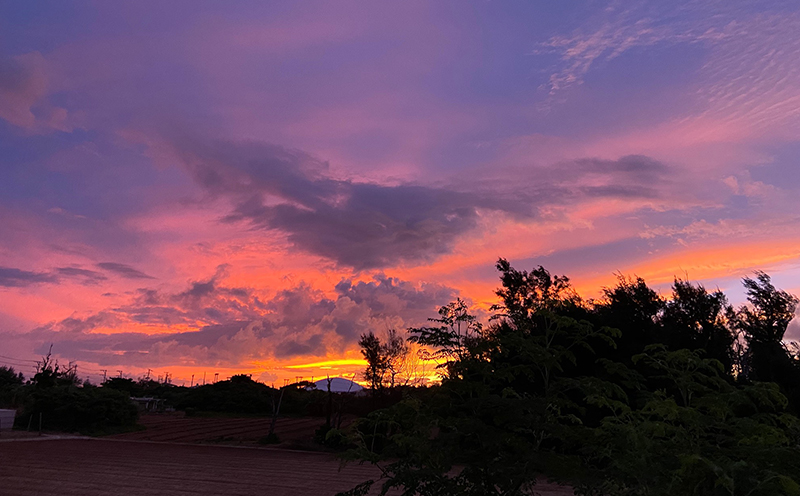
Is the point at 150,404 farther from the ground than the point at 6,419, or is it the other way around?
the point at 150,404

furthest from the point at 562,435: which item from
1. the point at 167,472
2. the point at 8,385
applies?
the point at 8,385

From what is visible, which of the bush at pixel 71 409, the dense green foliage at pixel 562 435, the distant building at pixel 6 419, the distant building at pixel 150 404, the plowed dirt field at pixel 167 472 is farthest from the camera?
the distant building at pixel 150 404

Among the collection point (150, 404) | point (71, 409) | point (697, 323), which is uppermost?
point (697, 323)

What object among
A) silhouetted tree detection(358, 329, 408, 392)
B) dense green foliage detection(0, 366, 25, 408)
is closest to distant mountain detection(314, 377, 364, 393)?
silhouetted tree detection(358, 329, 408, 392)

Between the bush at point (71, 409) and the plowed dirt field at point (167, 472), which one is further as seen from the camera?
the bush at point (71, 409)

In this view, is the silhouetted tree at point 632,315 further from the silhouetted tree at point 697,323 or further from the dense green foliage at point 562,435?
the dense green foliage at point 562,435

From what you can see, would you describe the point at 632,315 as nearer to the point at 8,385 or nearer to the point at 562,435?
the point at 562,435

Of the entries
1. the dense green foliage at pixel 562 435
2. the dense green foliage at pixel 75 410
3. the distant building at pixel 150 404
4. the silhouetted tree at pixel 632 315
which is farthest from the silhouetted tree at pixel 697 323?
the distant building at pixel 150 404

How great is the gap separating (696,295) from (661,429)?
68.4ft

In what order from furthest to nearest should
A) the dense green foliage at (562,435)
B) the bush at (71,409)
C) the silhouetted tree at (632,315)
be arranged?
the bush at (71,409) < the silhouetted tree at (632,315) < the dense green foliage at (562,435)

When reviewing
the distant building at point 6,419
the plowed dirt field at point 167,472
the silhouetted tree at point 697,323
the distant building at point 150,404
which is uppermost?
the silhouetted tree at point 697,323

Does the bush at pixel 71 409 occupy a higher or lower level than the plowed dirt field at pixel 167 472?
higher

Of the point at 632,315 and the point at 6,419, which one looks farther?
the point at 6,419

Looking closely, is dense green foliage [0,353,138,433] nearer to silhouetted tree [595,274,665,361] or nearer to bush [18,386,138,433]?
bush [18,386,138,433]
